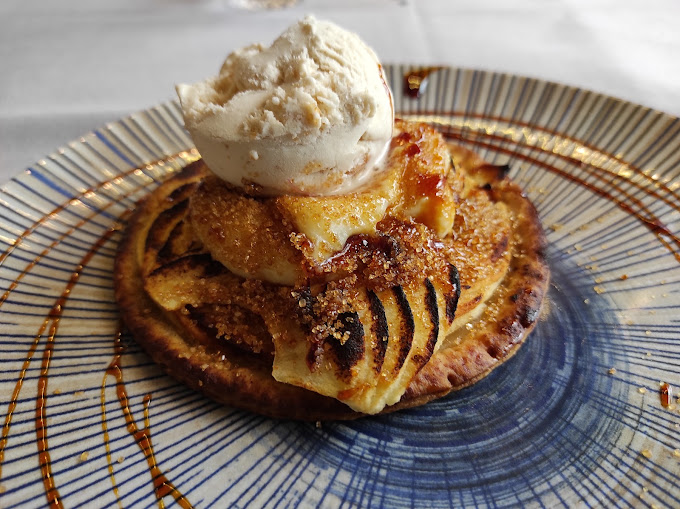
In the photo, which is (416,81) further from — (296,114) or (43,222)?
(43,222)

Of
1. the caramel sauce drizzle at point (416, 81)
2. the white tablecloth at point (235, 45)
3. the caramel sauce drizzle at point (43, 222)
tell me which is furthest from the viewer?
the white tablecloth at point (235, 45)

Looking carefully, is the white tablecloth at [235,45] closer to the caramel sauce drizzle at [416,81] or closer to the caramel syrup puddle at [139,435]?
the caramel sauce drizzle at [416,81]

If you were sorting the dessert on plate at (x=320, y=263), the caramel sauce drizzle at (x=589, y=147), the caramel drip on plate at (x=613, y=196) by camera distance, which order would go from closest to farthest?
the dessert on plate at (x=320, y=263)
the caramel drip on plate at (x=613, y=196)
the caramel sauce drizzle at (x=589, y=147)

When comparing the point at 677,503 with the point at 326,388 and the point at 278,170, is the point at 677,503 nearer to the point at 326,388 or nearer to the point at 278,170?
the point at 326,388

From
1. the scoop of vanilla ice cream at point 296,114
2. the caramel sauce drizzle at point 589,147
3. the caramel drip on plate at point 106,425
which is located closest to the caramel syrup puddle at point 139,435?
the caramel drip on plate at point 106,425

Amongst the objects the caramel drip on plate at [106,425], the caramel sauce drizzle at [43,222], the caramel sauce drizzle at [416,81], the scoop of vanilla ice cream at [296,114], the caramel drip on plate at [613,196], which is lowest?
the caramel drip on plate at [106,425]

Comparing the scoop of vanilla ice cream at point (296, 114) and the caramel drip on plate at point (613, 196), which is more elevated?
the caramel drip on plate at point (613, 196)

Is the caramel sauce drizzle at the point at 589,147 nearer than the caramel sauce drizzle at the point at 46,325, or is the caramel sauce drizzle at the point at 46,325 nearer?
the caramel sauce drizzle at the point at 46,325

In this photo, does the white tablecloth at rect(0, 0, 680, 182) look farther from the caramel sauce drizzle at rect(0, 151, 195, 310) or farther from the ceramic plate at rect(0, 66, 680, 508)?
the ceramic plate at rect(0, 66, 680, 508)
